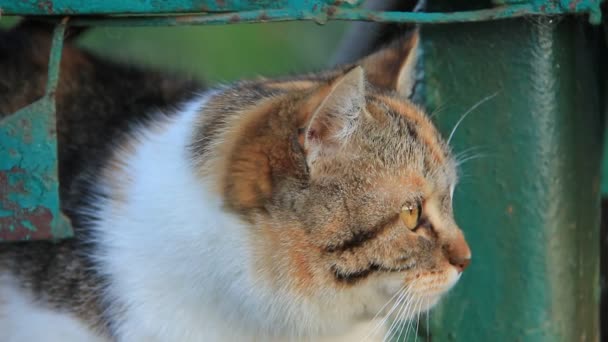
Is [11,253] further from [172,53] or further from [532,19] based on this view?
[172,53]

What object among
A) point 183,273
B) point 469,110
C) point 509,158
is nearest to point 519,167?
point 509,158

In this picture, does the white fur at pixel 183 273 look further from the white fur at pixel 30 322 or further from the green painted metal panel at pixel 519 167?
the green painted metal panel at pixel 519 167

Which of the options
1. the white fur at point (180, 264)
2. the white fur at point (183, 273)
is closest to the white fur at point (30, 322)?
the white fur at point (183, 273)

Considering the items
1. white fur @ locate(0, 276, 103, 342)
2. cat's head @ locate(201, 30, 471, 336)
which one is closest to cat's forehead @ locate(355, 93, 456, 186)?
cat's head @ locate(201, 30, 471, 336)

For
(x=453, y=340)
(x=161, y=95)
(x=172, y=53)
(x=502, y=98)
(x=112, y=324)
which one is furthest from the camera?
(x=172, y=53)

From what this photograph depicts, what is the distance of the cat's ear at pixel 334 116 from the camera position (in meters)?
2.11

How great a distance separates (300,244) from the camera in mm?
2262

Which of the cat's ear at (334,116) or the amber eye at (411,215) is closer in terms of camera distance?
the cat's ear at (334,116)

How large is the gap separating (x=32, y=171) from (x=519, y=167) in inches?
56.3

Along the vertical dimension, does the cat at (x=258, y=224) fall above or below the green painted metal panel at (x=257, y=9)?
below

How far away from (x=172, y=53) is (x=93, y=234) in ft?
12.7

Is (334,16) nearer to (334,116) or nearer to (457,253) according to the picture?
(334,116)

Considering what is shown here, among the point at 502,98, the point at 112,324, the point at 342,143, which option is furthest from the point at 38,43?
the point at 502,98

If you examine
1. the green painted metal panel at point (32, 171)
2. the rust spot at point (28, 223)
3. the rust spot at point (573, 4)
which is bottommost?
the rust spot at point (28, 223)
